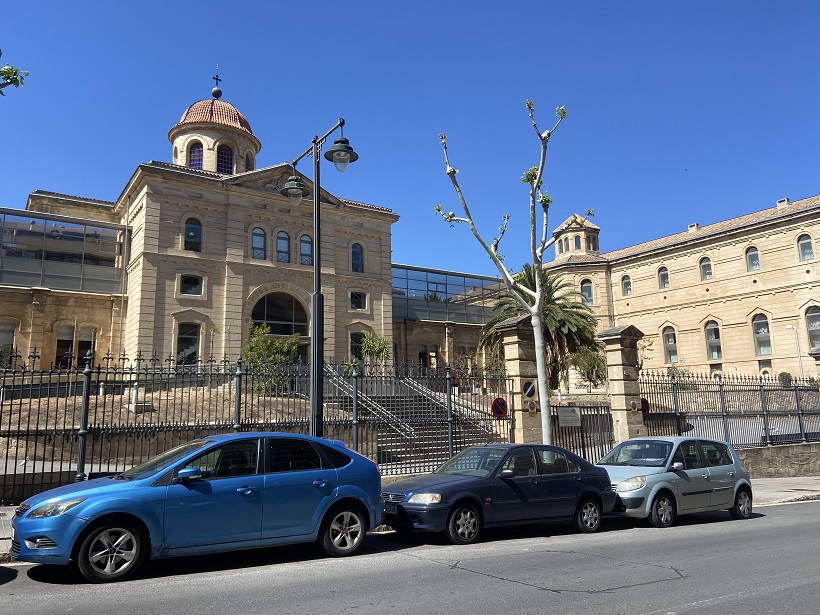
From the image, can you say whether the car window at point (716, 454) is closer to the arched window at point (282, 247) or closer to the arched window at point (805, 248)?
the arched window at point (282, 247)

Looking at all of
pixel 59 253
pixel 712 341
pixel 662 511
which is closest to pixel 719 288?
pixel 712 341

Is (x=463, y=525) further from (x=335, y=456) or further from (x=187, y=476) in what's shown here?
(x=187, y=476)

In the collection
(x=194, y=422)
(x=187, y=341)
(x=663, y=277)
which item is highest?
(x=663, y=277)

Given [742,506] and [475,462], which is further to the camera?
[742,506]

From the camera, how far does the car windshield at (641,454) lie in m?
11.5

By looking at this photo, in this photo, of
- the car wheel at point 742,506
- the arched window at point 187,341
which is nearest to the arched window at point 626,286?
the arched window at point 187,341

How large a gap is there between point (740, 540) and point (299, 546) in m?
6.59

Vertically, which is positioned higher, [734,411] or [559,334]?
[559,334]

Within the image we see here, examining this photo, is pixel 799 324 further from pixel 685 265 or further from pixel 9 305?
pixel 9 305

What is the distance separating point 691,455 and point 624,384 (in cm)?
558

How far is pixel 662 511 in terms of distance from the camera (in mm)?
11023

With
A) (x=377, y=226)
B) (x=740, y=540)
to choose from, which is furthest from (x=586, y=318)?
(x=740, y=540)

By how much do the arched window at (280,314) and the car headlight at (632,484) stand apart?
2388 centimetres

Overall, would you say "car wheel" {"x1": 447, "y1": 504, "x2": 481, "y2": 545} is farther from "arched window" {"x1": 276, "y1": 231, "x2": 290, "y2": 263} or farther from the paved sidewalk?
"arched window" {"x1": 276, "y1": 231, "x2": 290, "y2": 263}
